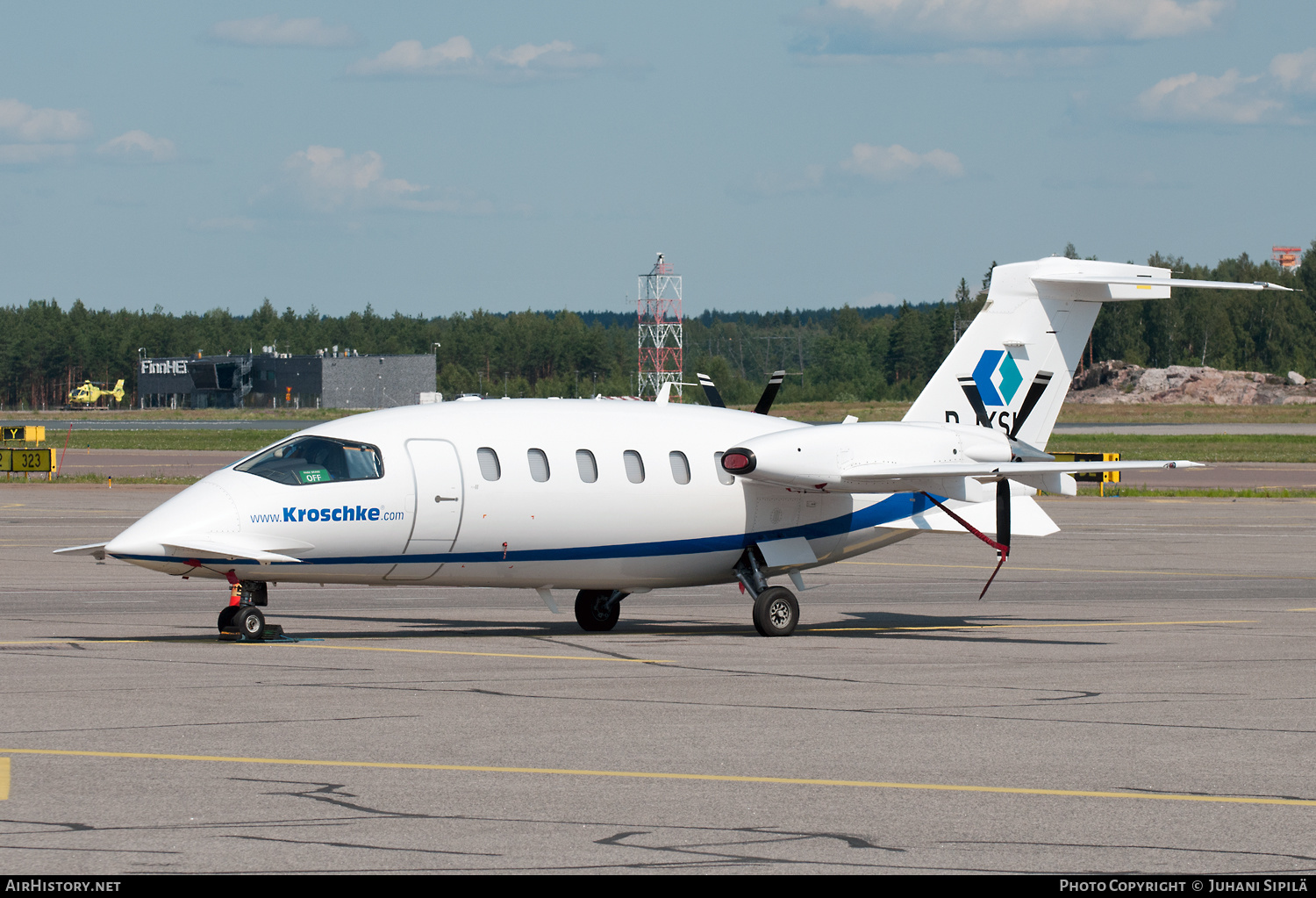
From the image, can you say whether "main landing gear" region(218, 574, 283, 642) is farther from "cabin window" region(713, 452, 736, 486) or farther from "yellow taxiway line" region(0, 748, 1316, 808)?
"yellow taxiway line" region(0, 748, 1316, 808)

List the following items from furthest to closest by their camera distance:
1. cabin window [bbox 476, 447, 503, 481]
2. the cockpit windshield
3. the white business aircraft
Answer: cabin window [bbox 476, 447, 503, 481]
the cockpit windshield
the white business aircraft

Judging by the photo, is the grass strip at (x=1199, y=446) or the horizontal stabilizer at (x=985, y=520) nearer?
the horizontal stabilizer at (x=985, y=520)

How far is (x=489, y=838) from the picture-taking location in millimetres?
10125

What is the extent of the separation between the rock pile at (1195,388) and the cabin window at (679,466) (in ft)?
475

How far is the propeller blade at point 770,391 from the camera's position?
2373 centimetres

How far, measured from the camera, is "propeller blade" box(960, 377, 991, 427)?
2416 centimetres

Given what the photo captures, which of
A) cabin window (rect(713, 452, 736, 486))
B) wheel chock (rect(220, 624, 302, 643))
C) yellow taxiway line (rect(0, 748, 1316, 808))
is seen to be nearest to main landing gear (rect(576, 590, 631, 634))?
cabin window (rect(713, 452, 736, 486))

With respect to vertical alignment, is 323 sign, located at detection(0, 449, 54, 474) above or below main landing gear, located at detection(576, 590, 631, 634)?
above

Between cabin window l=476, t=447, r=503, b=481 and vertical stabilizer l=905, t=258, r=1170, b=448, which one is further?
vertical stabilizer l=905, t=258, r=1170, b=448

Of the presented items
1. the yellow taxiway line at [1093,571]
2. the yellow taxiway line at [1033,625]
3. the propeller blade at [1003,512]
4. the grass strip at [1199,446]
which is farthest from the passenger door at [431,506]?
the grass strip at [1199,446]

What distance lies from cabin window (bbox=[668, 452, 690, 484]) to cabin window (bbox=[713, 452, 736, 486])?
1.57 ft

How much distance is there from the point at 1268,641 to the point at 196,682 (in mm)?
14484

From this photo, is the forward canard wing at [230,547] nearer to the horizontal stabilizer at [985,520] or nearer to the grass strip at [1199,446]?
the horizontal stabilizer at [985,520]

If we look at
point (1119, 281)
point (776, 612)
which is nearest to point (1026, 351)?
point (1119, 281)
